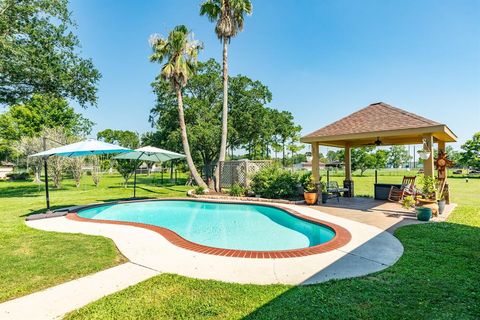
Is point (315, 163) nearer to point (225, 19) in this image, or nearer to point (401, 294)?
point (401, 294)

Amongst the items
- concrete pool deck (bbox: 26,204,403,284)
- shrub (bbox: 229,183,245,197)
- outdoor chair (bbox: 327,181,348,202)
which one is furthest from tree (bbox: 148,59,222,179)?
concrete pool deck (bbox: 26,204,403,284)

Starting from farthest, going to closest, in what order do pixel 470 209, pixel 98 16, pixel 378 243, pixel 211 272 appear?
pixel 98 16 → pixel 470 209 → pixel 378 243 → pixel 211 272

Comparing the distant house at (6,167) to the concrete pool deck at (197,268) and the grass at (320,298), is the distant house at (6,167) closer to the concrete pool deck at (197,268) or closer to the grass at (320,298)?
the concrete pool deck at (197,268)

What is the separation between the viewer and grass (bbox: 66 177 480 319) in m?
2.76

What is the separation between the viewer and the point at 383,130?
8812mm

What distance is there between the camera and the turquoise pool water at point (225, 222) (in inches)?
258

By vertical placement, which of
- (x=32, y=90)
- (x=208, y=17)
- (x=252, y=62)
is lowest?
(x=32, y=90)

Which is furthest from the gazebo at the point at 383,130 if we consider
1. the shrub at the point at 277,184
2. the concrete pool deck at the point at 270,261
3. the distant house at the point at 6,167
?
the distant house at the point at 6,167

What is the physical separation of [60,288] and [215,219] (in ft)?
Answer: 20.6

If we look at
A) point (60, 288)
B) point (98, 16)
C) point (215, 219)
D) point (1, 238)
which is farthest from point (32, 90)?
point (60, 288)

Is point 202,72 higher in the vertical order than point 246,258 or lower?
higher

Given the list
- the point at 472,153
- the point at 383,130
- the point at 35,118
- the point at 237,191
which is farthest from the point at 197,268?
the point at 472,153

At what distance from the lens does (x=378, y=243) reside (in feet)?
17.4

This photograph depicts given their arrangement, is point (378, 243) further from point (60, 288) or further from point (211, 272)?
point (60, 288)
